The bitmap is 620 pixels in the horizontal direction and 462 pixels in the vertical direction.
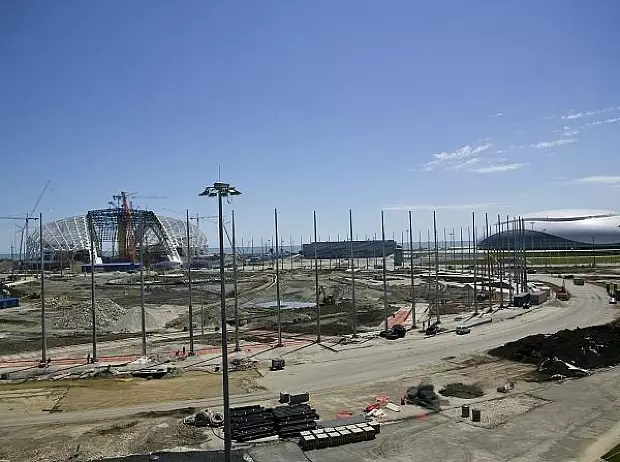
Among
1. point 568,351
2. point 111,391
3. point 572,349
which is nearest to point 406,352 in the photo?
point 568,351

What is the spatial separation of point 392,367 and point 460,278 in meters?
81.5

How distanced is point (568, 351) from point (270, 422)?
24420mm

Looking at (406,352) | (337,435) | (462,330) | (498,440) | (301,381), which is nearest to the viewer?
(337,435)

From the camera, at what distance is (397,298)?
89.3m

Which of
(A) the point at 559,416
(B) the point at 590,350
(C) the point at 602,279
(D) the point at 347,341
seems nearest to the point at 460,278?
(C) the point at 602,279

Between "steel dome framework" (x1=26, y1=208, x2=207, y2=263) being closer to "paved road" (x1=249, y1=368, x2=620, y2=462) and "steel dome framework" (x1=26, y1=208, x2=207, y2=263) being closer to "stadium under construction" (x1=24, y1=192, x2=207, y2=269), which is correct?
"stadium under construction" (x1=24, y1=192, x2=207, y2=269)

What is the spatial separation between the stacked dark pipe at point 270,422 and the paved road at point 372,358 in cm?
489

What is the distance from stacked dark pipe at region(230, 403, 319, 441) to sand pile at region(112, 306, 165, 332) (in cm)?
3943

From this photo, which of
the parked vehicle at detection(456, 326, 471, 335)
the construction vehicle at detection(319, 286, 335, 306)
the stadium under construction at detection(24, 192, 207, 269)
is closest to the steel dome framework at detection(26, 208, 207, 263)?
the stadium under construction at detection(24, 192, 207, 269)

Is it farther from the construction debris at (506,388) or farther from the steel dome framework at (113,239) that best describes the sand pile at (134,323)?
the steel dome framework at (113,239)

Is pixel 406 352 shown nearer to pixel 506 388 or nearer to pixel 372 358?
pixel 372 358

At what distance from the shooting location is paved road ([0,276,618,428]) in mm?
30984

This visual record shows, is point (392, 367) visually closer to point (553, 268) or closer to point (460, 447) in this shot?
point (460, 447)

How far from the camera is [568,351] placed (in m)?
39.9
